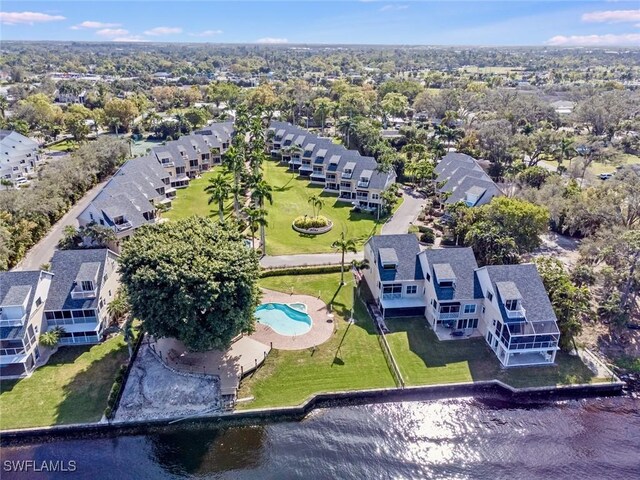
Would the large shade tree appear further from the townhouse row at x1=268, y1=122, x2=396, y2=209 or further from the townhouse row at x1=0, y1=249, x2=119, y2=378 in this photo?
the townhouse row at x1=268, y1=122, x2=396, y2=209

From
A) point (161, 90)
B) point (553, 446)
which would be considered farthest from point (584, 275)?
point (161, 90)

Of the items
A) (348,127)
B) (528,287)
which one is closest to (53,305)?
(528,287)

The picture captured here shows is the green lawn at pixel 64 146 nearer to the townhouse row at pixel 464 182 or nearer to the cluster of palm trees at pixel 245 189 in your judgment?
the cluster of palm trees at pixel 245 189

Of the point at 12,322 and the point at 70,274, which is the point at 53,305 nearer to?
the point at 70,274

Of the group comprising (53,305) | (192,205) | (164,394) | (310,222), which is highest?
(53,305)

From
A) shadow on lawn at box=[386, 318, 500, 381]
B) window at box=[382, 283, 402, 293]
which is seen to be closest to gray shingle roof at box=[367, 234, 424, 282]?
window at box=[382, 283, 402, 293]

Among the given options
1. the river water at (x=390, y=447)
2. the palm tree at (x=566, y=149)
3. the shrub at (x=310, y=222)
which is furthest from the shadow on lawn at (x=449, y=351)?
the palm tree at (x=566, y=149)
